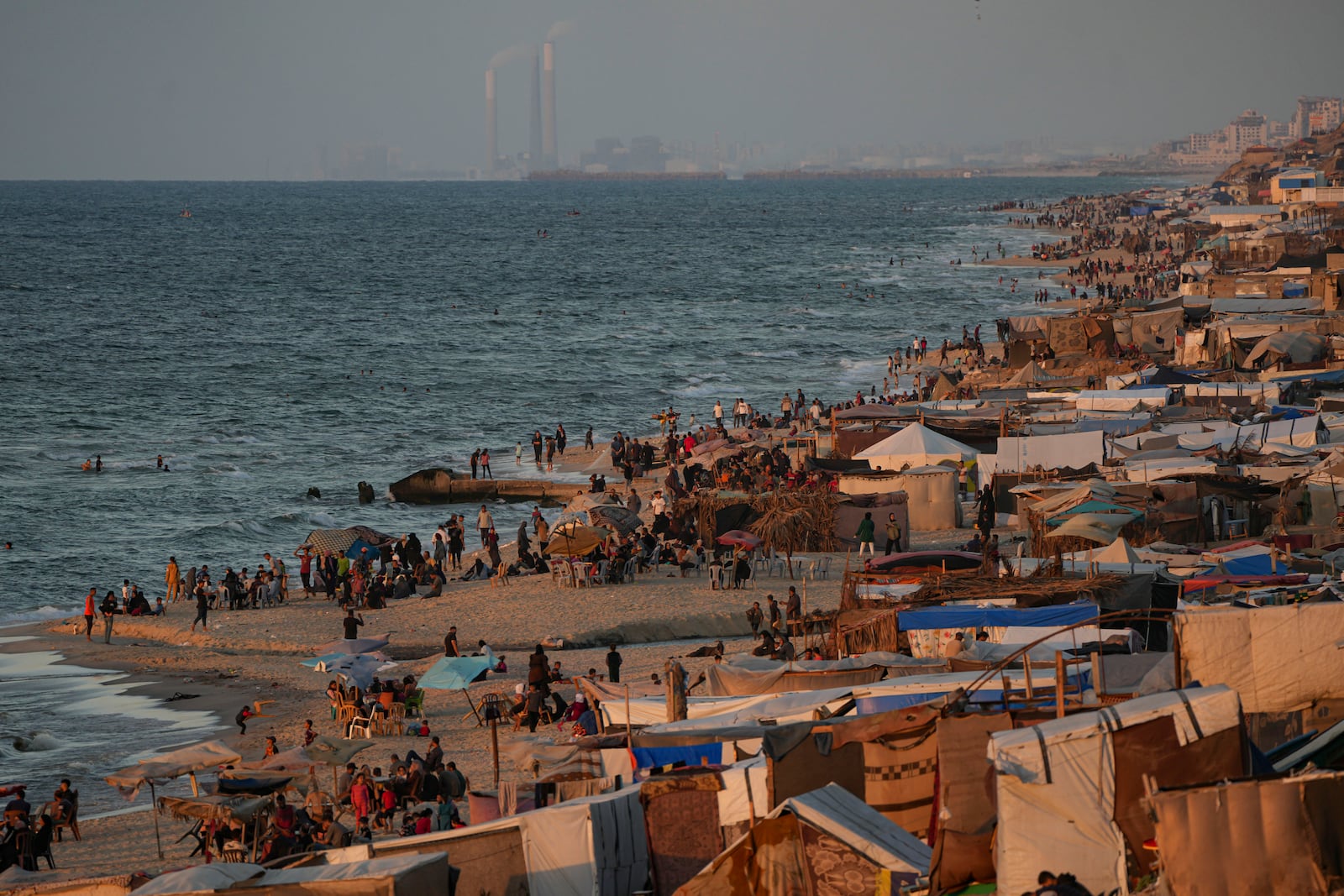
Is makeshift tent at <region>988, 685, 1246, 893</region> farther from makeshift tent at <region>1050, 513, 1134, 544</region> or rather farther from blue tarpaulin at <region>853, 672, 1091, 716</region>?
makeshift tent at <region>1050, 513, 1134, 544</region>

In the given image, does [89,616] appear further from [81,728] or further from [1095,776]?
[1095,776]

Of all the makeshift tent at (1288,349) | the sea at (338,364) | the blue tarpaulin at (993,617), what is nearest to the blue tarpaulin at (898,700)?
the blue tarpaulin at (993,617)

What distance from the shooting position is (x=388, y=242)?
15138 centimetres

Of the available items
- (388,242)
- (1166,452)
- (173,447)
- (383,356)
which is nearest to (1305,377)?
(1166,452)

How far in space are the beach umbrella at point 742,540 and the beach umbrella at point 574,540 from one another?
8.15 feet

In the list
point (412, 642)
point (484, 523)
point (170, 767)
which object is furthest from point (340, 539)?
point (170, 767)

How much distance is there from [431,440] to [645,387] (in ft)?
41.7

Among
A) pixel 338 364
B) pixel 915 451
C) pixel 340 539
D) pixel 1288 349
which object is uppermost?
pixel 1288 349

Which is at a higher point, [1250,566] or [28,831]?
[1250,566]

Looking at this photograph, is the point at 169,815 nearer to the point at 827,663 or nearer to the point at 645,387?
the point at 827,663

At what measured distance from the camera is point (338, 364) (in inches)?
2687

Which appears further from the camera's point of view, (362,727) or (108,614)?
(108,614)

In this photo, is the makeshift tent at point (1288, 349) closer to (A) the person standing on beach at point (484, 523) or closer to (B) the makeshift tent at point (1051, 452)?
(B) the makeshift tent at point (1051, 452)

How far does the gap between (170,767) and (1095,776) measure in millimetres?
11184
